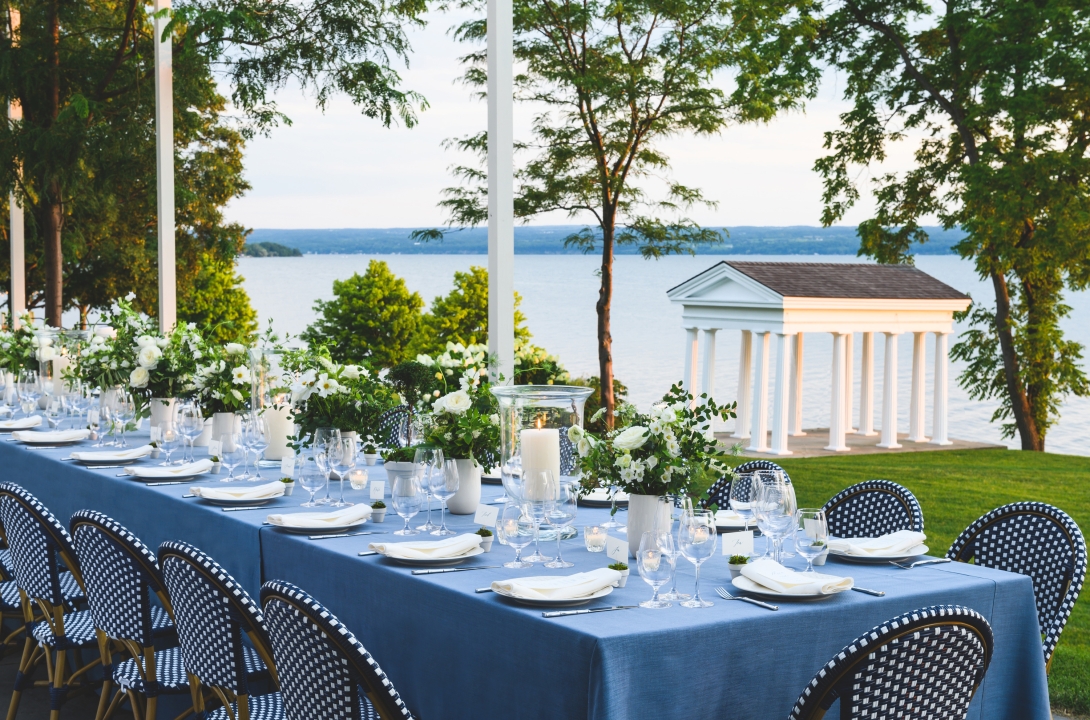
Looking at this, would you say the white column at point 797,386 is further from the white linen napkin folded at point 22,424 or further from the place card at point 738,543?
the place card at point 738,543

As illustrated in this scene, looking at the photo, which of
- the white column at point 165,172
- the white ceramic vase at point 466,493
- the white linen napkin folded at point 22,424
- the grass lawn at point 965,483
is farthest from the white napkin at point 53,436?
the grass lawn at point 965,483

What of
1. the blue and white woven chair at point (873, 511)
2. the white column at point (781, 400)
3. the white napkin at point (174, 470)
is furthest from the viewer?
the white column at point (781, 400)

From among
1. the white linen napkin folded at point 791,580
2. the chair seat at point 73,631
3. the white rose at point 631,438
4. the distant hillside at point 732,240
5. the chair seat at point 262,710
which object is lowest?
the chair seat at point 73,631

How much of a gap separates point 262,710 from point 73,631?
128cm

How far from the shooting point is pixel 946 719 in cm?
263

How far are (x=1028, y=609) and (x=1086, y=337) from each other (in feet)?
273

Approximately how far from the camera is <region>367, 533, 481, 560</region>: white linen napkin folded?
11.0ft

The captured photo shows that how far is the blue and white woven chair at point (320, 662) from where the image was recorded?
8.33ft

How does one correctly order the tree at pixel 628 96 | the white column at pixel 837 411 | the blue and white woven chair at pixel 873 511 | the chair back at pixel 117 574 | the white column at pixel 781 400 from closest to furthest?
the chair back at pixel 117 574 → the blue and white woven chair at pixel 873 511 → the tree at pixel 628 96 → the white column at pixel 781 400 → the white column at pixel 837 411

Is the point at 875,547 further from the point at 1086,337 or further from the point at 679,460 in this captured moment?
the point at 1086,337

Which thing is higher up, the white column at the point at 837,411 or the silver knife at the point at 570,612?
the silver knife at the point at 570,612

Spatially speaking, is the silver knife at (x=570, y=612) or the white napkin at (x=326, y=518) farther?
the white napkin at (x=326, y=518)

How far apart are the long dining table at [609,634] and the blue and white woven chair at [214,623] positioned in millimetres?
381

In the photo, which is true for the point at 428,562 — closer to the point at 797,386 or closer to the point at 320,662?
the point at 320,662
